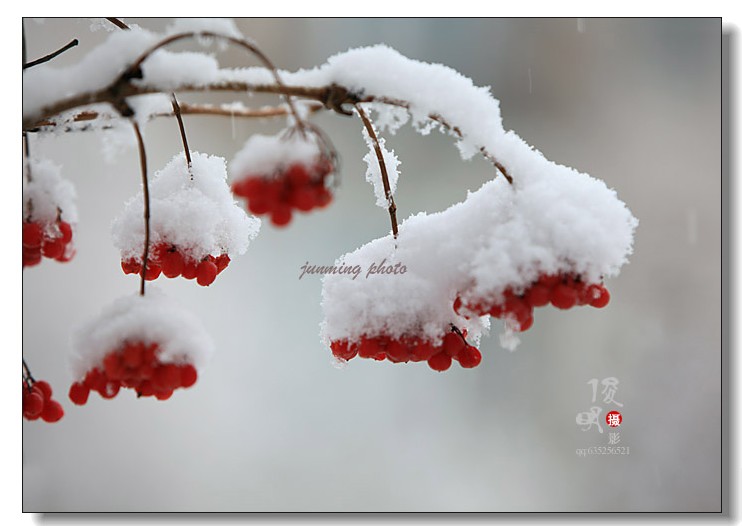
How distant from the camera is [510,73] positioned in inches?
77.1

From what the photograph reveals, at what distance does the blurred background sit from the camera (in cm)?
190

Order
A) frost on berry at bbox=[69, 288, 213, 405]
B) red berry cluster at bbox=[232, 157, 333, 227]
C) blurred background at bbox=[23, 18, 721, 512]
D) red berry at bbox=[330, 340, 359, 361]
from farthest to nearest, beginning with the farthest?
blurred background at bbox=[23, 18, 721, 512], red berry at bbox=[330, 340, 359, 361], frost on berry at bbox=[69, 288, 213, 405], red berry cluster at bbox=[232, 157, 333, 227]

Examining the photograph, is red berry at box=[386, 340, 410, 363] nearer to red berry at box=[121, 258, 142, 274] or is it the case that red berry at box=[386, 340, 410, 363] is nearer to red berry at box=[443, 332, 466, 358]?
red berry at box=[443, 332, 466, 358]

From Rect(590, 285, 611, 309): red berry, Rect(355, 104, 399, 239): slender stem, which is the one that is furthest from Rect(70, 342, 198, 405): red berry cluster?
Rect(590, 285, 611, 309): red berry

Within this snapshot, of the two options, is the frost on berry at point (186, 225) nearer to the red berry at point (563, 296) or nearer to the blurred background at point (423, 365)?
the red berry at point (563, 296)

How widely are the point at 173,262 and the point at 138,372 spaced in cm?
17

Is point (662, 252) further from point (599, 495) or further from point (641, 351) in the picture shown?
point (599, 495)

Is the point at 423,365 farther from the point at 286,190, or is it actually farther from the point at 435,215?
the point at 286,190

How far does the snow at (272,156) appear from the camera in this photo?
0.50 meters

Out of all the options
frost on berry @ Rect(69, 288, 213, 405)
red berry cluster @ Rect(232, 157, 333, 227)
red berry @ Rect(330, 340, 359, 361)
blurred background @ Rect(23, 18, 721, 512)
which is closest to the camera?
red berry cluster @ Rect(232, 157, 333, 227)

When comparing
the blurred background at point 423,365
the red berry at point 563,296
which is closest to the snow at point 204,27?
the red berry at point 563,296

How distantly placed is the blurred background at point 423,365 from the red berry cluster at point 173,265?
1.09m

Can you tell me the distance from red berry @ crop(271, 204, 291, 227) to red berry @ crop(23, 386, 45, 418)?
407 mm
